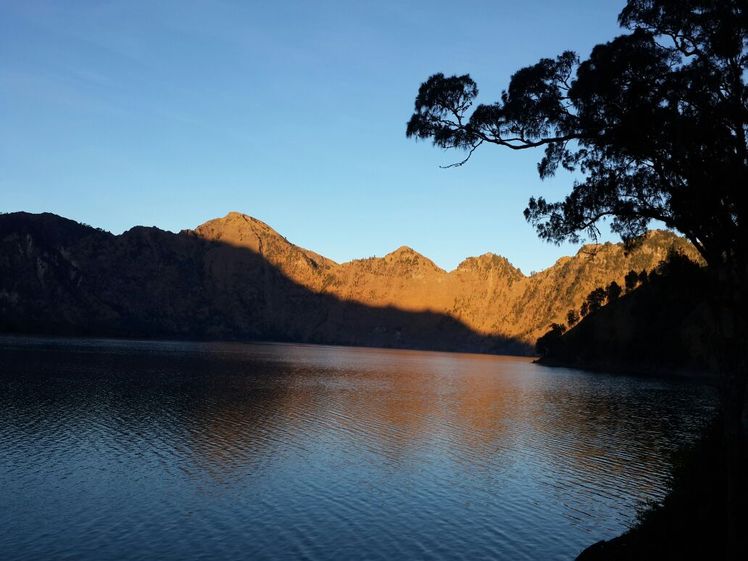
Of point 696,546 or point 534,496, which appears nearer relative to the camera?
point 696,546

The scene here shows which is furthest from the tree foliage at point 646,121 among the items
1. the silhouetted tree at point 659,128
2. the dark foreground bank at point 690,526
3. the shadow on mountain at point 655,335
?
the shadow on mountain at point 655,335

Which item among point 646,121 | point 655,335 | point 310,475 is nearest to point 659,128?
point 646,121

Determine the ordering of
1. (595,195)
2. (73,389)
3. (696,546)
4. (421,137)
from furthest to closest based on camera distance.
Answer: (73,389), (421,137), (595,195), (696,546)

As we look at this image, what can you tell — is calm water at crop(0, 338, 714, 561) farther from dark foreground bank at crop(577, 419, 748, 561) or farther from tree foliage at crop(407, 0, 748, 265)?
tree foliage at crop(407, 0, 748, 265)

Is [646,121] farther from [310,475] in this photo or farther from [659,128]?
[310,475]

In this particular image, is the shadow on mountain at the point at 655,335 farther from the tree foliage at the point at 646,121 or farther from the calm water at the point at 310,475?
the tree foliage at the point at 646,121

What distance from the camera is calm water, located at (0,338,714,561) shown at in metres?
26.8

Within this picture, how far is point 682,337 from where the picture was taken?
166m

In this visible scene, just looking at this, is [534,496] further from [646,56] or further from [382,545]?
[646,56]

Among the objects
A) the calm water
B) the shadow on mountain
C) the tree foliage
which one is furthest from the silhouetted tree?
the shadow on mountain

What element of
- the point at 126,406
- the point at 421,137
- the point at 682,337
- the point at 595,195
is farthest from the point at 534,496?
the point at 682,337

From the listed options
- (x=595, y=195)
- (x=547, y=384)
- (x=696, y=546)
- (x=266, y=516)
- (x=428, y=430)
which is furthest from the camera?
(x=547, y=384)

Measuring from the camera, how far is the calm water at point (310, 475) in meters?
26.8

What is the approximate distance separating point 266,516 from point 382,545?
6.88m
